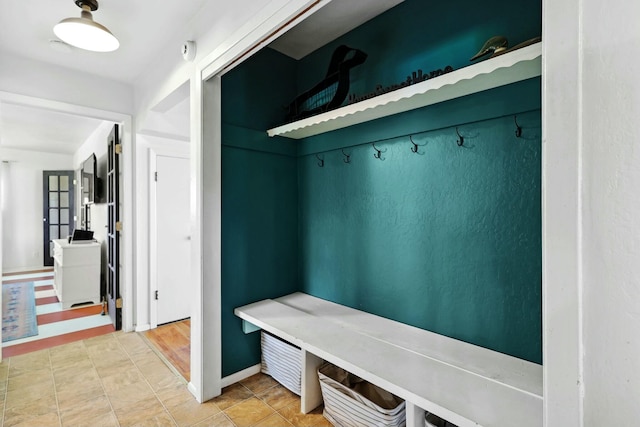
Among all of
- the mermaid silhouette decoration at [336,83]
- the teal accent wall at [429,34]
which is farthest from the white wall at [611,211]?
the mermaid silhouette decoration at [336,83]

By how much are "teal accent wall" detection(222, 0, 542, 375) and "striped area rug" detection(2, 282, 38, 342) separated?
2.46m

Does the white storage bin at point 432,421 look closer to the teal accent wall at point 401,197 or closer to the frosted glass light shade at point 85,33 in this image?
the teal accent wall at point 401,197

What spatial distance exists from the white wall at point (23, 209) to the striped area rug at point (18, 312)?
1.56m

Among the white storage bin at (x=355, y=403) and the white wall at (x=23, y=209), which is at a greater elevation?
the white wall at (x=23, y=209)

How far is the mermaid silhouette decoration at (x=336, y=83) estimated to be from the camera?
6.46 ft

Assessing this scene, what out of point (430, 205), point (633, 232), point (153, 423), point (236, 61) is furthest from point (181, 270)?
point (633, 232)

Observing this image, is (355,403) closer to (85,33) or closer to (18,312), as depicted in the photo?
(85,33)

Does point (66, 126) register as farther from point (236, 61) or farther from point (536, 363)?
point (536, 363)

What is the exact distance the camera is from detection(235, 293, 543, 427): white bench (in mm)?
1078

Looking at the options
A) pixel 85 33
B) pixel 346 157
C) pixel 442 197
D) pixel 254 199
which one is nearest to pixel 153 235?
pixel 254 199

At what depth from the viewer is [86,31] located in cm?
176

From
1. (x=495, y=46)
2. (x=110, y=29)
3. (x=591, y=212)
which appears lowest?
(x=591, y=212)

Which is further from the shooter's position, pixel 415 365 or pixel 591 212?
pixel 415 365

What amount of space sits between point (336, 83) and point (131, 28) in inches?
58.7
